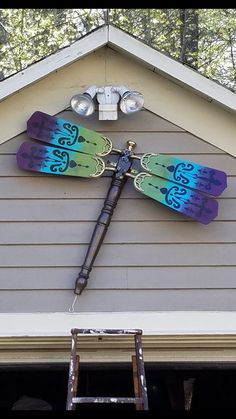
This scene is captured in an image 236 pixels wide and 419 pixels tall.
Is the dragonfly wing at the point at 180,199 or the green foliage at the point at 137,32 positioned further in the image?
the green foliage at the point at 137,32

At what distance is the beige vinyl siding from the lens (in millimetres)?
A: 4477

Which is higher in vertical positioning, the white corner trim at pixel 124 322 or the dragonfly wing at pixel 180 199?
the dragonfly wing at pixel 180 199

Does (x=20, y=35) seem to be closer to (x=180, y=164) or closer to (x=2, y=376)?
(x=2, y=376)

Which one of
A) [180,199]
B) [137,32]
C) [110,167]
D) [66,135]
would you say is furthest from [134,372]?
→ [137,32]

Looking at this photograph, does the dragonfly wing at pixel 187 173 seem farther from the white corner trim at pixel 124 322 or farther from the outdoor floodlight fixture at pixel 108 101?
the white corner trim at pixel 124 322

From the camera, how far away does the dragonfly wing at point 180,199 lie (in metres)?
4.53

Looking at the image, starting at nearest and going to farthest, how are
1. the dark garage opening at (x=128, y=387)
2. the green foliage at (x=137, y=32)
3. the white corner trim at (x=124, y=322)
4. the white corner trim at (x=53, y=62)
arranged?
the white corner trim at (x=124, y=322) → the white corner trim at (x=53, y=62) → the dark garage opening at (x=128, y=387) → the green foliage at (x=137, y=32)

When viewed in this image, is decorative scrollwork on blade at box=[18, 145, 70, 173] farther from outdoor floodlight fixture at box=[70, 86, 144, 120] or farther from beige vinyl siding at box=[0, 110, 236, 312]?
outdoor floodlight fixture at box=[70, 86, 144, 120]

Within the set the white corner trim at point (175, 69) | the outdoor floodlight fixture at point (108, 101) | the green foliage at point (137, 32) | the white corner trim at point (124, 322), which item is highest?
the green foliage at point (137, 32)

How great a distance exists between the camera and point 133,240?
15.0ft

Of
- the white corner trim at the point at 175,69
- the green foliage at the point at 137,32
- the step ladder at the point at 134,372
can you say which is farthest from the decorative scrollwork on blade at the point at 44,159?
the green foliage at the point at 137,32

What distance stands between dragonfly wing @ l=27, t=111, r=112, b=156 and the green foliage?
12345 millimetres

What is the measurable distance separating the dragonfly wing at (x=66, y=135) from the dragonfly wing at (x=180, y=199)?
36cm
